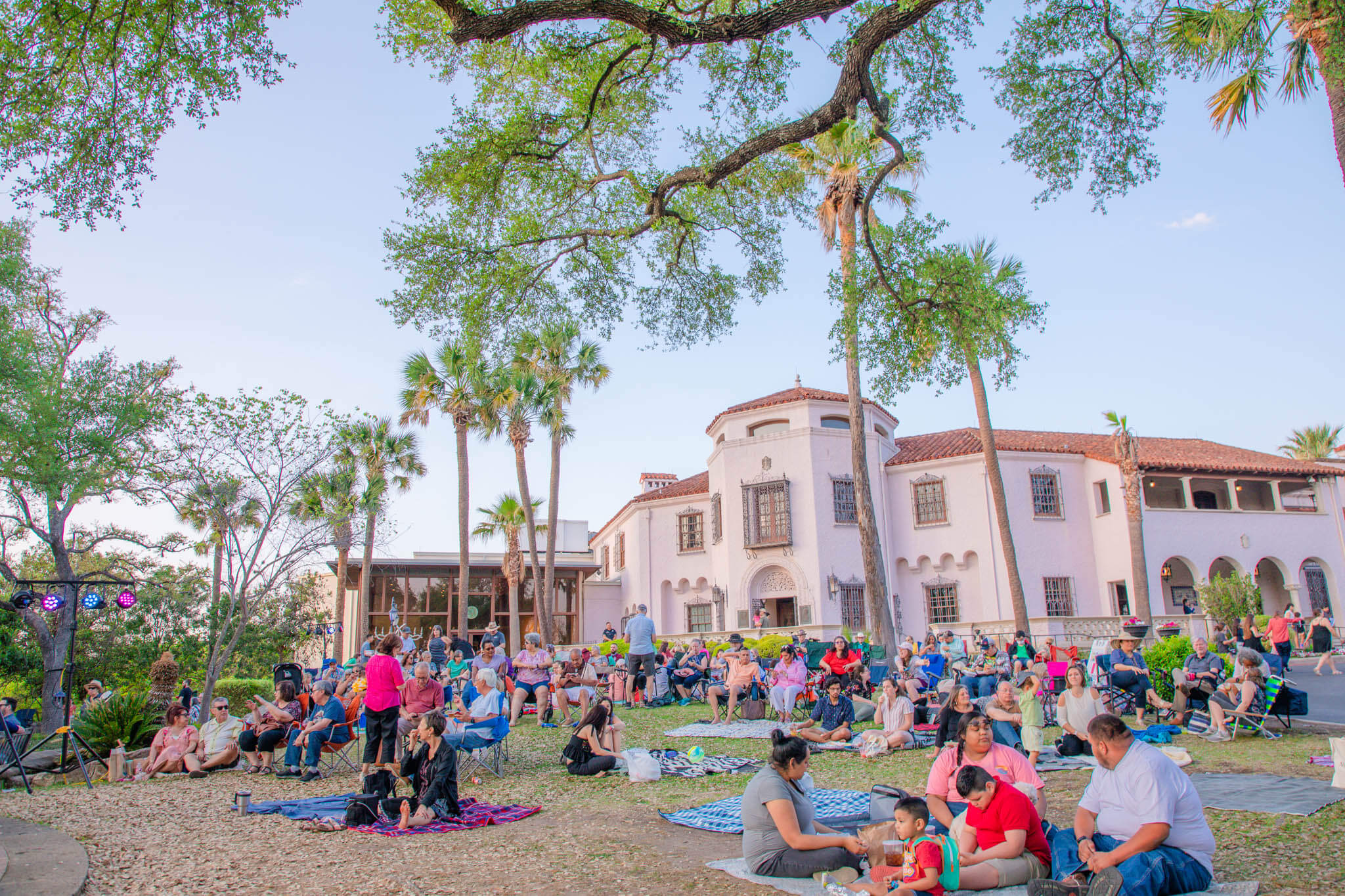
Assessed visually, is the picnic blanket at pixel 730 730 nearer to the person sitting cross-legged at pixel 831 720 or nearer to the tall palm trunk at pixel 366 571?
the person sitting cross-legged at pixel 831 720

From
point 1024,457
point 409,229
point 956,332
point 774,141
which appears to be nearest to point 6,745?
point 409,229

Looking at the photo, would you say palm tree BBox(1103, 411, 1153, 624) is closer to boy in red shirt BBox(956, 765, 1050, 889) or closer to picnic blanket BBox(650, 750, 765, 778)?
picnic blanket BBox(650, 750, 765, 778)

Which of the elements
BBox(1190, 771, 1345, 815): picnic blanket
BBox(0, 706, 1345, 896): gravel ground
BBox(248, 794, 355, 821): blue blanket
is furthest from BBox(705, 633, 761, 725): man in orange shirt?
BBox(1190, 771, 1345, 815): picnic blanket

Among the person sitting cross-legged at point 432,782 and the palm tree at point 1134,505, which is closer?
the person sitting cross-legged at point 432,782

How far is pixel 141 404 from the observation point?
14.1m

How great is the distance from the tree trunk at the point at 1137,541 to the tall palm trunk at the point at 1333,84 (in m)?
19.2

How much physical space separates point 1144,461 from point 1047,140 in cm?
2135

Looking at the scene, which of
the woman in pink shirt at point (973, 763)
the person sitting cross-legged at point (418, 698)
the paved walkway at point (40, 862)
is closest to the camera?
the paved walkway at point (40, 862)

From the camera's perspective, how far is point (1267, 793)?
6750mm

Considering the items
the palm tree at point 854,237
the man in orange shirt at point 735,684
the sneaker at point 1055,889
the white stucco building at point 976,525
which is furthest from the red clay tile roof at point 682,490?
the sneaker at point 1055,889

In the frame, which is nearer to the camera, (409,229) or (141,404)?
(409,229)

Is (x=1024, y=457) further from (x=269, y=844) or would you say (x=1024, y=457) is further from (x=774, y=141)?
(x=269, y=844)

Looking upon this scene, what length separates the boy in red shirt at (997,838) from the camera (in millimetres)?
4594

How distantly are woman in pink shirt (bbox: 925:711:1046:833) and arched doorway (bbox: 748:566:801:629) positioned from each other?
21908 mm
